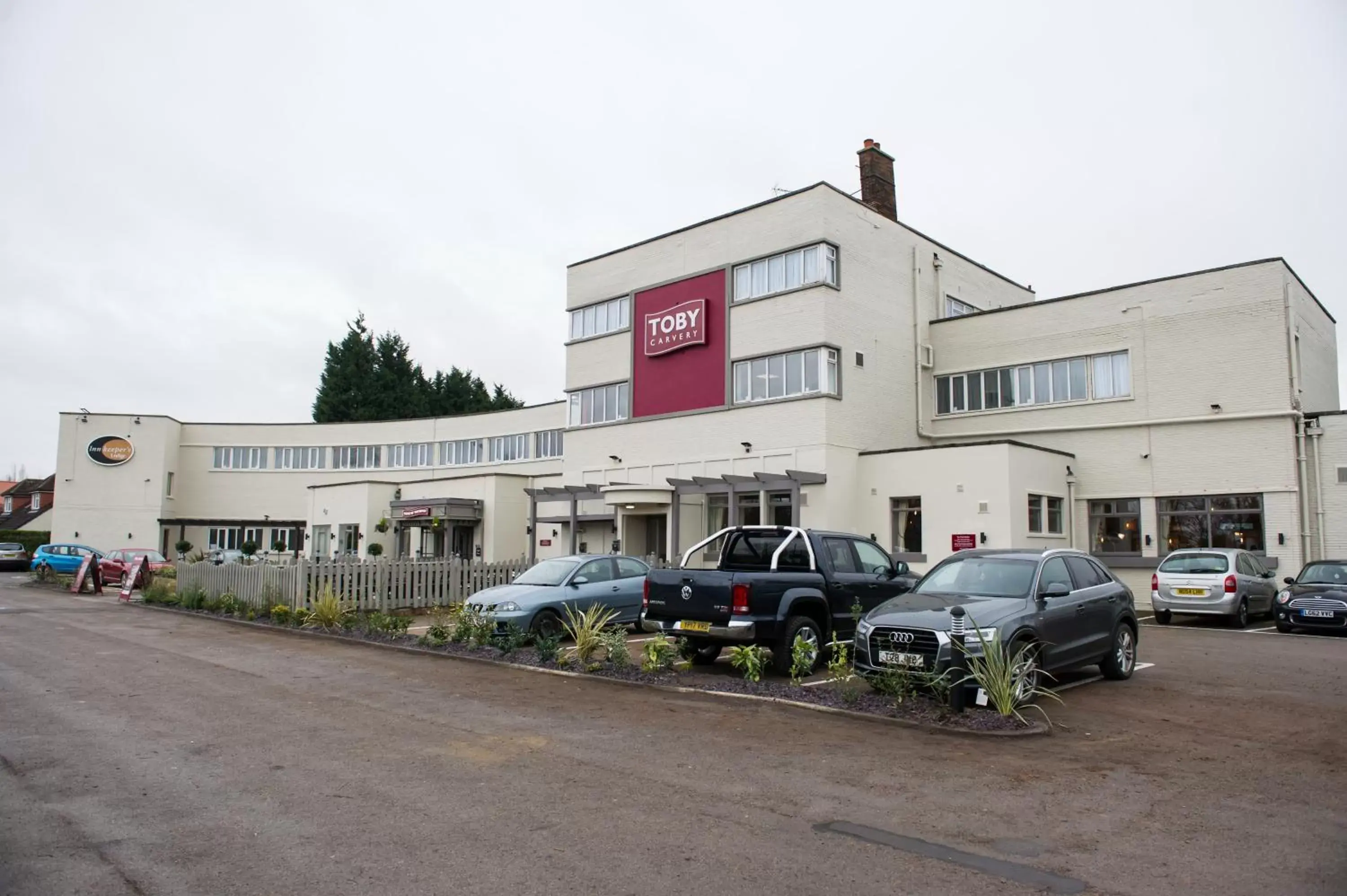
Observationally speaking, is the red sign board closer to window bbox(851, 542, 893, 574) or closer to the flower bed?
the flower bed

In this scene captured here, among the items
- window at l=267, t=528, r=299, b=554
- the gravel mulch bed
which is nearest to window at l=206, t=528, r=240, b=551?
window at l=267, t=528, r=299, b=554

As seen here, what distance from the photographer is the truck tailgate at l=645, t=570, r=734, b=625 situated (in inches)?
446

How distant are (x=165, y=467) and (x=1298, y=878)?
56.9 metres

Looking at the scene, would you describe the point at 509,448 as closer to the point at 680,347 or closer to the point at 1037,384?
the point at 680,347

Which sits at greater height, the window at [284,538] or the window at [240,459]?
the window at [240,459]

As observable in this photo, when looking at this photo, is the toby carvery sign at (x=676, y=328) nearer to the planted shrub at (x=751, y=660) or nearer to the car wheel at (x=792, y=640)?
the car wheel at (x=792, y=640)

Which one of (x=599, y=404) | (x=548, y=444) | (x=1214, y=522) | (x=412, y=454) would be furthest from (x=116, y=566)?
(x=1214, y=522)

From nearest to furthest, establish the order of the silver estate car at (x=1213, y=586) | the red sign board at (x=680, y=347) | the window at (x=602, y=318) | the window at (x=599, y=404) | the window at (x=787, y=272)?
1. the silver estate car at (x=1213, y=586)
2. the window at (x=787, y=272)
3. the red sign board at (x=680, y=347)
4. the window at (x=599, y=404)
5. the window at (x=602, y=318)

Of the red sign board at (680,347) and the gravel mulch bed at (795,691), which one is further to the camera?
the red sign board at (680,347)

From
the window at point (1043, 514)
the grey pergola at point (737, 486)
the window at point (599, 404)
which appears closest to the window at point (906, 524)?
the grey pergola at point (737, 486)

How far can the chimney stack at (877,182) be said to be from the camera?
3069cm

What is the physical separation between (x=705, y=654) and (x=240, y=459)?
162 feet

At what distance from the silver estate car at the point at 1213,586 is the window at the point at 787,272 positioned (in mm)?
11733

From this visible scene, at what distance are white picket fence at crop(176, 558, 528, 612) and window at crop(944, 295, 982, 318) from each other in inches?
669
